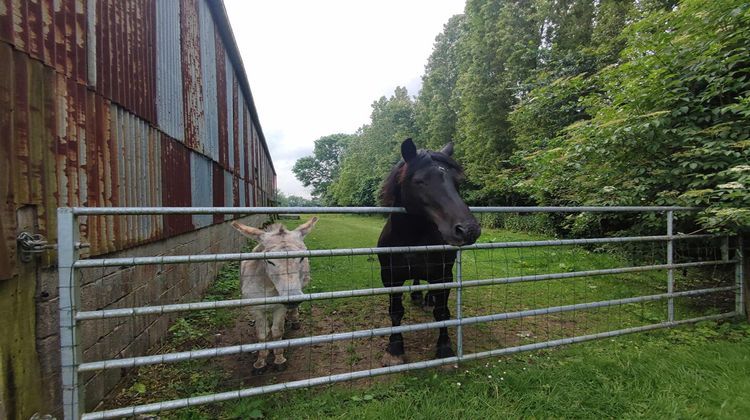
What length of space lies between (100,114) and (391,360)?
3505 millimetres

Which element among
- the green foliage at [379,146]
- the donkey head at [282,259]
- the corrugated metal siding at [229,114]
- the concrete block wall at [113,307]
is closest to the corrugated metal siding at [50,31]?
the concrete block wall at [113,307]

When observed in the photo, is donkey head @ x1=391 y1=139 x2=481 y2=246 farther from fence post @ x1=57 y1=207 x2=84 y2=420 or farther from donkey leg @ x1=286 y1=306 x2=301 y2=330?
fence post @ x1=57 y1=207 x2=84 y2=420

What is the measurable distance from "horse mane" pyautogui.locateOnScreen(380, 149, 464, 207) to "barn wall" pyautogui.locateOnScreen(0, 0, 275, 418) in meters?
2.52

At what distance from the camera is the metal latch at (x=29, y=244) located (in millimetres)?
1990

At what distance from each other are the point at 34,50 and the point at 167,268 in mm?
2829

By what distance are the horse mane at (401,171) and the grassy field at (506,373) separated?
705 mm

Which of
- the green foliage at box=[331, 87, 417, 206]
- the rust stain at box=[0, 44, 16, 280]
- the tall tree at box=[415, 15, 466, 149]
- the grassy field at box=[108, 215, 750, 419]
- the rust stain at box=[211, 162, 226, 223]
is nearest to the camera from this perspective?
the rust stain at box=[0, 44, 16, 280]

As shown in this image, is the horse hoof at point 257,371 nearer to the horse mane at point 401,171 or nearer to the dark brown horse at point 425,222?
the dark brown horse at point 425,222

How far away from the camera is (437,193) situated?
270 cm

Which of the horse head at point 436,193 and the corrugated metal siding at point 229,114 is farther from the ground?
the corrugated metal siding at point 229,114

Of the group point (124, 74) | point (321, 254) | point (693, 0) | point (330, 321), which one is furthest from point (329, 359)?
point (693, 0)

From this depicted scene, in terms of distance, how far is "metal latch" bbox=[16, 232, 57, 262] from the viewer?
6.53 feet

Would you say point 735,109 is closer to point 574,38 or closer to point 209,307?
point 209,307

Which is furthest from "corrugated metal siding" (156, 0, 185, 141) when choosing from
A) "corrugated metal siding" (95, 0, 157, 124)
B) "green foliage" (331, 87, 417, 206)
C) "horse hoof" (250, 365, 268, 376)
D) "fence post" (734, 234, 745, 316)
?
"green foliage" (331, 87, 417, 206)
